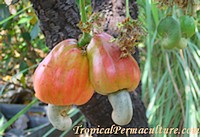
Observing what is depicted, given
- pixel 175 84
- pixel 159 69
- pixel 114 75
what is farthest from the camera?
pixel 159 69

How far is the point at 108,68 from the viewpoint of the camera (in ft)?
1.00

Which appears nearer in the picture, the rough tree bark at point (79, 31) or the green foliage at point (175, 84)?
the rough tree bark at point (79, 31)

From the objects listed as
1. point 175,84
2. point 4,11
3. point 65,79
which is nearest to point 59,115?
point 65,79

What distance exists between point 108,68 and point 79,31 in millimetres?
342

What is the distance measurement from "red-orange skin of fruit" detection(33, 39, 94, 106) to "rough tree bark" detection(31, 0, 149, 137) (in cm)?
26

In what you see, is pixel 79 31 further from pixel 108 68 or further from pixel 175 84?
pixel 175 84

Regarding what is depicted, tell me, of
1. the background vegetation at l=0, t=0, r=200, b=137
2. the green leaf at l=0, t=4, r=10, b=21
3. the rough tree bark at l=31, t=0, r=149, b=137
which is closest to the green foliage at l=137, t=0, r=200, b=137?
the background vegetation at l=0, t=0, r=200, b=137

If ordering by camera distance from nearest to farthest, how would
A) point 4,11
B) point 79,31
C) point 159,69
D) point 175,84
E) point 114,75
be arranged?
point 114,75 < point 79,31 < point 4,11 < point 175,84 < point 159,69

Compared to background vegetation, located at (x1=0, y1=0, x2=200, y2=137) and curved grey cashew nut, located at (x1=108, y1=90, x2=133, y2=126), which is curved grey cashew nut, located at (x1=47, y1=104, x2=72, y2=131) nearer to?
curved grey cashew nut, located at (x1=108, y1=90, x2=133, y2=126)

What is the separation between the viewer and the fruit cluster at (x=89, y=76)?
30cm

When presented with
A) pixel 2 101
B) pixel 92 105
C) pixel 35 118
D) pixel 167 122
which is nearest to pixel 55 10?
pixel 92 105

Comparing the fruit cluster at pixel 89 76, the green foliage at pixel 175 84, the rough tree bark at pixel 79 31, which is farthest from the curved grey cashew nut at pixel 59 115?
the green foliage at pixel 175 84

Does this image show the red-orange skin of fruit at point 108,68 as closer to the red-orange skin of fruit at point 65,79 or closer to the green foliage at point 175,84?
the red-orange skin of fruit at point 65,79

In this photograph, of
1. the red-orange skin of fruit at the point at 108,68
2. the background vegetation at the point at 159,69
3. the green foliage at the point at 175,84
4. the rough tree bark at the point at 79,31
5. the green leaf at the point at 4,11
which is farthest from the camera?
the green foliage at the point at 175,84
